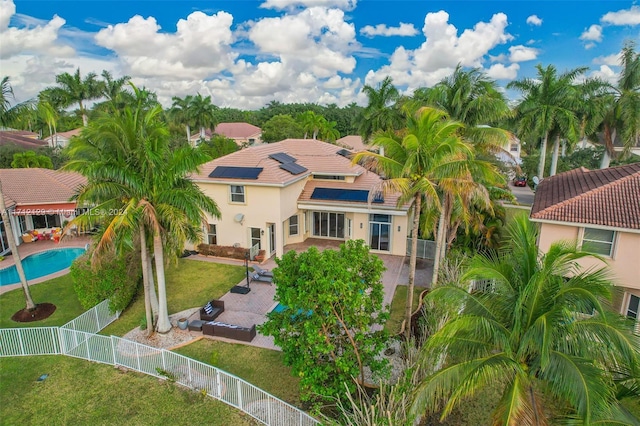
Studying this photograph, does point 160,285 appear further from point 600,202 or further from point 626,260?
point 626,260

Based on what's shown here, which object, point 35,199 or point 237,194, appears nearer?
point 237,194

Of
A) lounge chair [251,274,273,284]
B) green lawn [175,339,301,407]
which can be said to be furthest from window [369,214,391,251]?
green lawn [175,339,301,407]

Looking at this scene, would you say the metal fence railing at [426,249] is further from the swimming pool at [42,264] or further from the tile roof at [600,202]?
the swimming pool at [42,264]

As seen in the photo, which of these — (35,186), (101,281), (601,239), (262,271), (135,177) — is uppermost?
(135,177)

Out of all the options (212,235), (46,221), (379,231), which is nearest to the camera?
(379,231)

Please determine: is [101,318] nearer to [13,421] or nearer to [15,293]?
[13,421]

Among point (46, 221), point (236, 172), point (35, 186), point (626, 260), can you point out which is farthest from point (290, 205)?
point (46, 221)

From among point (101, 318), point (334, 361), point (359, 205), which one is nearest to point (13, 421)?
point (101, 318)
